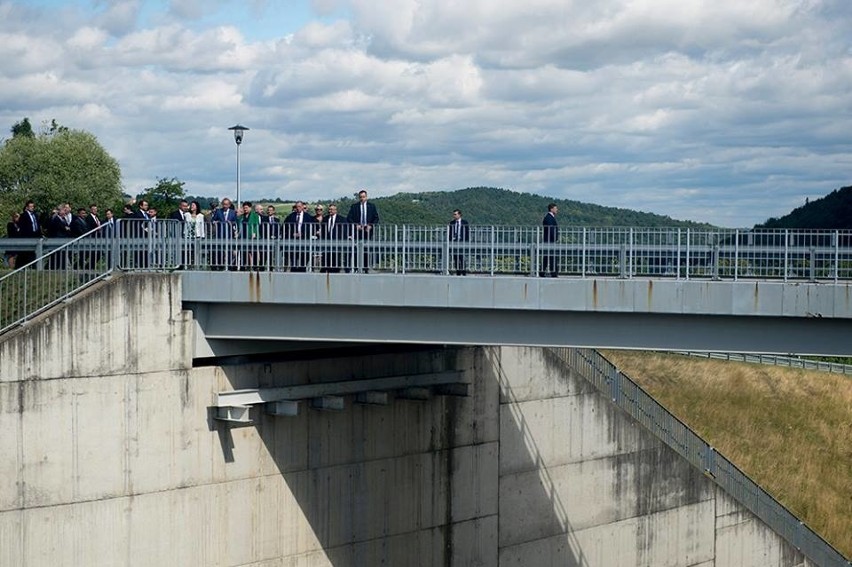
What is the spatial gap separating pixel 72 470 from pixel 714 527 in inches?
795

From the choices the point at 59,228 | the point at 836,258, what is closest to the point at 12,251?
the point at 59,228

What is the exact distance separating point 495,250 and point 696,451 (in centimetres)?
1532

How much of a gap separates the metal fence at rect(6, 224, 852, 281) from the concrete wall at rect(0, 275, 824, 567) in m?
1.32

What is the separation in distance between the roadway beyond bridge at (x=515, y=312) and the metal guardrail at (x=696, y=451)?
8.84 m

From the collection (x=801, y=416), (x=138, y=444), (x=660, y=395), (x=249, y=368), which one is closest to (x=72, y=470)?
(x=138, y=444)

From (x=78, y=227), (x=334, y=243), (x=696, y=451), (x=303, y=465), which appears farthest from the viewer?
(x=696, y=451)

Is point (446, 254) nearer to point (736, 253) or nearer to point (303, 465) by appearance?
point (736, 253)

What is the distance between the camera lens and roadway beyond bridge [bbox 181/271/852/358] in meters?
19.6

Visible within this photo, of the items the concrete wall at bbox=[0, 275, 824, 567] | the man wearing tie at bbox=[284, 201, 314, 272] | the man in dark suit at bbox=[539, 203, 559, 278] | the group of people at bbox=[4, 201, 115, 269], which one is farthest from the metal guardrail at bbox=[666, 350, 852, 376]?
the group of people at bbox=[4, 201, 115, 269]

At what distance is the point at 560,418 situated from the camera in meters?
30.3

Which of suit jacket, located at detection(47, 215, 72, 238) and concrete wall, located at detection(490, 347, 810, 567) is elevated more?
suit jacket, located at detection(47, 215, 72, 238)

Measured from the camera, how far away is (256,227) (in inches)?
937

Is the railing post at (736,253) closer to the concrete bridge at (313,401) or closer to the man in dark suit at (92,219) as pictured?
the concrete bridge at (313,401)

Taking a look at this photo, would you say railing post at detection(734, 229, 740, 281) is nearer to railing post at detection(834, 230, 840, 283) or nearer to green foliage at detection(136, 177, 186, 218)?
railing post at detection(834, 230, 840, 283)
